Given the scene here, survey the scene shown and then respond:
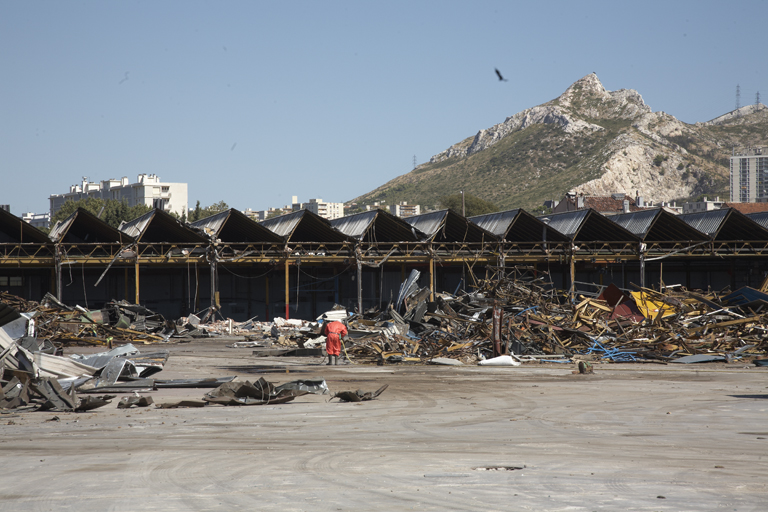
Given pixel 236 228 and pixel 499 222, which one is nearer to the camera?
pixel 236 228

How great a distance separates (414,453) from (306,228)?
32.6 metres

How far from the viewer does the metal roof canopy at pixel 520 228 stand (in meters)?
39.2

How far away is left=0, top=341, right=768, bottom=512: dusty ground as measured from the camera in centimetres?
611

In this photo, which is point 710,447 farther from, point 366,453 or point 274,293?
point 274,293

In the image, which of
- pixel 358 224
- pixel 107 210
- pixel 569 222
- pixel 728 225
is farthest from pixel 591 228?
pixel 107 210

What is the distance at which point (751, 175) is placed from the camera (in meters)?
145

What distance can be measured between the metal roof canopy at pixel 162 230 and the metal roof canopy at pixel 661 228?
24.0 m

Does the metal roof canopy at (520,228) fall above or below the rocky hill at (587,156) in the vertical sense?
below

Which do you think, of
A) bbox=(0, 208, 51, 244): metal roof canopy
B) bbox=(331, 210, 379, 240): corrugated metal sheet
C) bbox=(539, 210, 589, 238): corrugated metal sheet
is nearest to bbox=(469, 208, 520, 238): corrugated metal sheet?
bbox=(539, 210, 589, 238): corrugated metal sheet

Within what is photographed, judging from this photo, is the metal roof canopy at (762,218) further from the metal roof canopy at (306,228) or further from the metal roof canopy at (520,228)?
the metal roof canopy at (306,228)

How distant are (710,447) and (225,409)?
7158 millimetres

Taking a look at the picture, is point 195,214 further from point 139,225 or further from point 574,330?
point 574,330

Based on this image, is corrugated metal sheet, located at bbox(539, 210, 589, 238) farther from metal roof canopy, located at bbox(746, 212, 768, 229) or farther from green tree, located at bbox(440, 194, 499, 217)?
green tree, located at bbox(440, 194, 499, 217)

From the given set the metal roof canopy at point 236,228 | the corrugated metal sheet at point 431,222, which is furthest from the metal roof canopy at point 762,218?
the metal roof canopy at point 236,228
